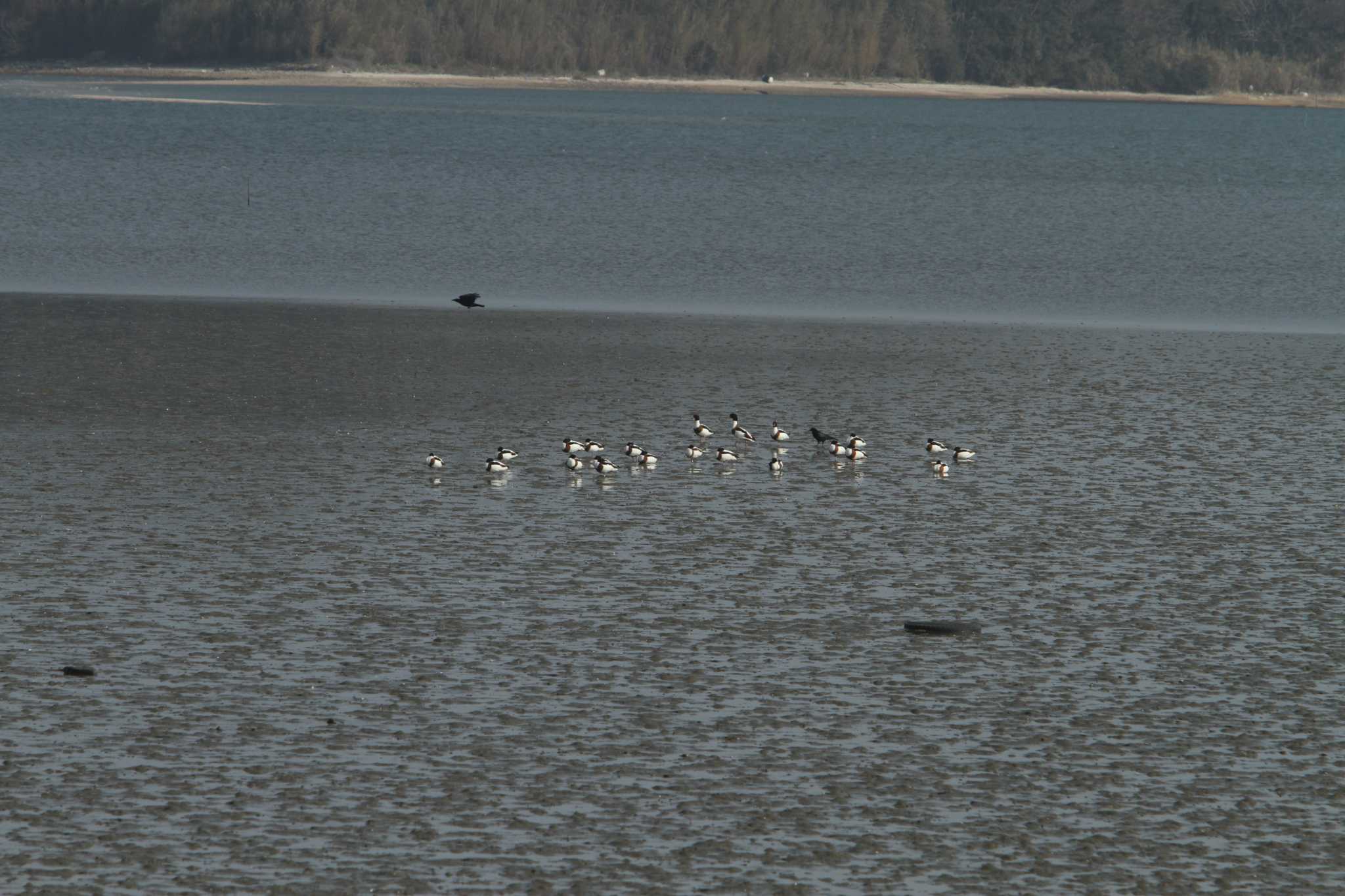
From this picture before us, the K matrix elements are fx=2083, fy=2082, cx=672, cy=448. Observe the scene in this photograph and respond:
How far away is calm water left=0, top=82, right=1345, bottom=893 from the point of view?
11531 mm

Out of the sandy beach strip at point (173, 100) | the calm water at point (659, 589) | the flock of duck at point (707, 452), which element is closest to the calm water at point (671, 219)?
the calm water at point (659, 589)

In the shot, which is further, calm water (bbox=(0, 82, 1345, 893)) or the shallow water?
calm water (bbox=(0, 82, 1345, 893))

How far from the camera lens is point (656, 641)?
15.4 m

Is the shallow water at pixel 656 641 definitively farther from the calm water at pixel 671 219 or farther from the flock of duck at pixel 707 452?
the calm water at pixel 671 219

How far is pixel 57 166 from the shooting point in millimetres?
73250

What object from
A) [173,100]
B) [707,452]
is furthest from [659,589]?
[173,100]

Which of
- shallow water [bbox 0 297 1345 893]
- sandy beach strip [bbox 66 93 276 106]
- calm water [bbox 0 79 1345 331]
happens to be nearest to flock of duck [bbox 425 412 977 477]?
shallow water [bbox 0 297 1345 893]

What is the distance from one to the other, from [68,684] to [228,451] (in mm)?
8865

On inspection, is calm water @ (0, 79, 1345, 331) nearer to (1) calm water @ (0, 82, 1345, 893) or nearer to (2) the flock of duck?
(1) calm water @ (0, 82, 1345, 893)

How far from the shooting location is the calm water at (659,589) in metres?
11.5

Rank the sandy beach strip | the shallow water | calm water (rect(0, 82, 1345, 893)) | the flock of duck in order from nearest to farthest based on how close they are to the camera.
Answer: the shallow water < calm water (rect(0, 82, 1345, 893)) < the flock of duck < the sandy beach strip

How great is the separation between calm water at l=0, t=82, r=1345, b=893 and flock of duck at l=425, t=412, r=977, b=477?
203mm

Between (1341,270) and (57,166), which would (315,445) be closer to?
(1341,270)

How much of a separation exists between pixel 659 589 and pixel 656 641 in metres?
1.63
